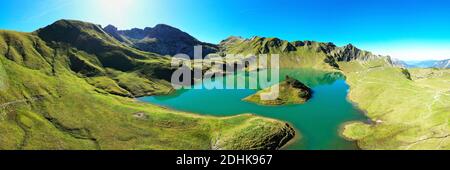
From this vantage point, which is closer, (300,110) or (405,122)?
(405,122)

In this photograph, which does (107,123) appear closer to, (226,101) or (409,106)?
(226,101)

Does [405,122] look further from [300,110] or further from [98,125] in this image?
[98,125]

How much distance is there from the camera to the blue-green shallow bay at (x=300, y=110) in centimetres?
9330

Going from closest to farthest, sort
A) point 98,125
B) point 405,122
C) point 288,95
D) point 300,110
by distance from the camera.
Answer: point 98,125 → point 405,122 → point 300,110 → point 288,95

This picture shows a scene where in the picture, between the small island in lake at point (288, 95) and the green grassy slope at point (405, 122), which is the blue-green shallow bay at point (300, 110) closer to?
the small island in lake at point (288, 95)

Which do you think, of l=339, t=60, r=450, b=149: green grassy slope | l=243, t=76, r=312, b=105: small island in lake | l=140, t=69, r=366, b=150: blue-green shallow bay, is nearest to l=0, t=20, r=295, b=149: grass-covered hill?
l=140, t=69, r=366, b=150: blue-green shallow bay

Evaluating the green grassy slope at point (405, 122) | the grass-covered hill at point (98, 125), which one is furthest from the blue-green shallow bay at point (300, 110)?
the grass-covered hill at point (98, 125)

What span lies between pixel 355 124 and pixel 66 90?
125 meters

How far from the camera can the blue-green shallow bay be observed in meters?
93.3

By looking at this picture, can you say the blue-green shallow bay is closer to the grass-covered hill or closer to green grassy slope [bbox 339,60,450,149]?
green grassy slope [bbox 339,60,450,149]

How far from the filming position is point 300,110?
5281 inches

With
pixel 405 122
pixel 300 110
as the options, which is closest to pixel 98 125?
pixel 300 110

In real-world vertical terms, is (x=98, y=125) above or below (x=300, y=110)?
above

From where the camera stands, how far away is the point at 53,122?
4023 inches
